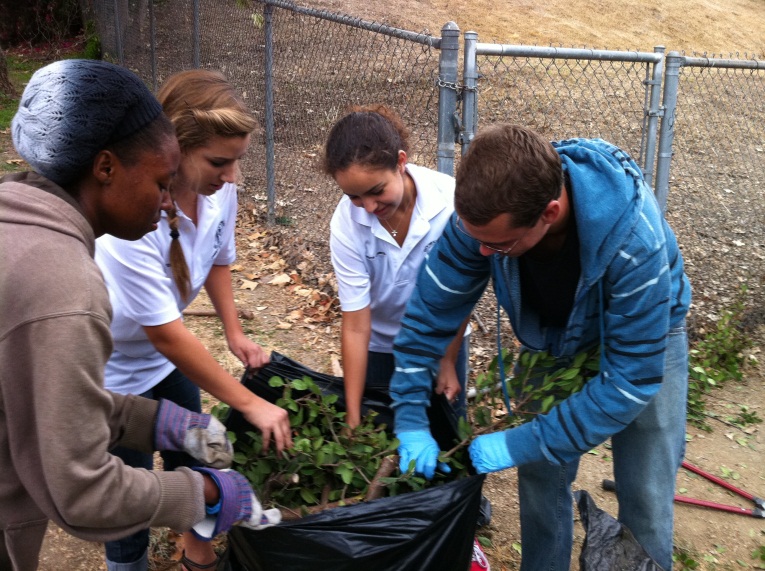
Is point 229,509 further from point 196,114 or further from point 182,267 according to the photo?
point 196,114

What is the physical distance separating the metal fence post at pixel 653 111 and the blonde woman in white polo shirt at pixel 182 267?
7.57ft

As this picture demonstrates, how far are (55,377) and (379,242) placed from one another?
1.35m

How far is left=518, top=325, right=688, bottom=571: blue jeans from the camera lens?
1998 mm

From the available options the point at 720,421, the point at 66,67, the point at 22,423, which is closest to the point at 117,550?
the point at 22,423

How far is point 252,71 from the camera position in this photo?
6102 mm

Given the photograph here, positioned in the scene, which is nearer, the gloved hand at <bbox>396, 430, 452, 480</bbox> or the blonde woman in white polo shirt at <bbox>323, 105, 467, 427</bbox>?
the gloved hand at <bbox>396, 430, 452, 480</bbox>

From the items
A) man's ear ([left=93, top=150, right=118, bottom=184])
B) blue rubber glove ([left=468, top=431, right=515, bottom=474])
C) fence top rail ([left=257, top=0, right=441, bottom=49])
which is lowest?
blue rubber glove ([left=468, top=431, right=515, bottom=474])

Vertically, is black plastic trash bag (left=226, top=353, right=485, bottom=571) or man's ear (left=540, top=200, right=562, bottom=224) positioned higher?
man's ear (left=540, top=200, right=562, bottom=224)

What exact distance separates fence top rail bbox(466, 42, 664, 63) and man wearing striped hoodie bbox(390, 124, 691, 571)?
123 cm

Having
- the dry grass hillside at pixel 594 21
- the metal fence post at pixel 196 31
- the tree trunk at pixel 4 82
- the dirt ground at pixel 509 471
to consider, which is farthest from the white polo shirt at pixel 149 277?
the tree trunk at pixel 4 82

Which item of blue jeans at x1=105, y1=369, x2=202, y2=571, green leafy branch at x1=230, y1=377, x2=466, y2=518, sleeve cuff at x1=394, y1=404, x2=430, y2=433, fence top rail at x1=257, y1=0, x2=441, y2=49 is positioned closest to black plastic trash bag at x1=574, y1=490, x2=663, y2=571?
green leafy branch at x1=230, y1=377, x2=466, y2=518

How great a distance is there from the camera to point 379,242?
7.74 ft

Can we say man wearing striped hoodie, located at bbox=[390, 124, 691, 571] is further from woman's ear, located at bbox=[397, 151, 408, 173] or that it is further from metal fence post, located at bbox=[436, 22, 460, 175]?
metal fence post, located at bbox=[436, 22, 460, 175]

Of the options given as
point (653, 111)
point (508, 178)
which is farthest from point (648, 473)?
point (653, 111)
